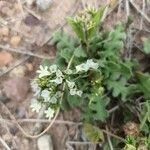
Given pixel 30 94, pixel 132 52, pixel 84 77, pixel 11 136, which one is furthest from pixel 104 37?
pixel 11 136

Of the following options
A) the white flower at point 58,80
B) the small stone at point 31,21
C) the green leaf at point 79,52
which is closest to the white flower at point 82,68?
the white flower at point 58,80

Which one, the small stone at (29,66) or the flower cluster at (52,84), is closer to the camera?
the flower cluster at (52,84)

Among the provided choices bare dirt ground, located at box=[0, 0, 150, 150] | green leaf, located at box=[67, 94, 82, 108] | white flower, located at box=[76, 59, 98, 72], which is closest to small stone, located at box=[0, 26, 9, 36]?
bare dirt ground, located at box=[0, 0, 150, 150]

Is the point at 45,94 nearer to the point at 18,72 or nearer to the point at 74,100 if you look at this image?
the point at 74,100

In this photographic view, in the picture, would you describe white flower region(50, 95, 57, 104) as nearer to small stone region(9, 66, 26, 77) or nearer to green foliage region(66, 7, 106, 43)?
green foliage region(66, 7, 106, 43)

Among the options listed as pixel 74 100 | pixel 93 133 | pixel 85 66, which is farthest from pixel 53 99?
pixel 93 133

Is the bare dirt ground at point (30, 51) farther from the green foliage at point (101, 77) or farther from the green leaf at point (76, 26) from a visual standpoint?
the green leaf at point (76, 26)
